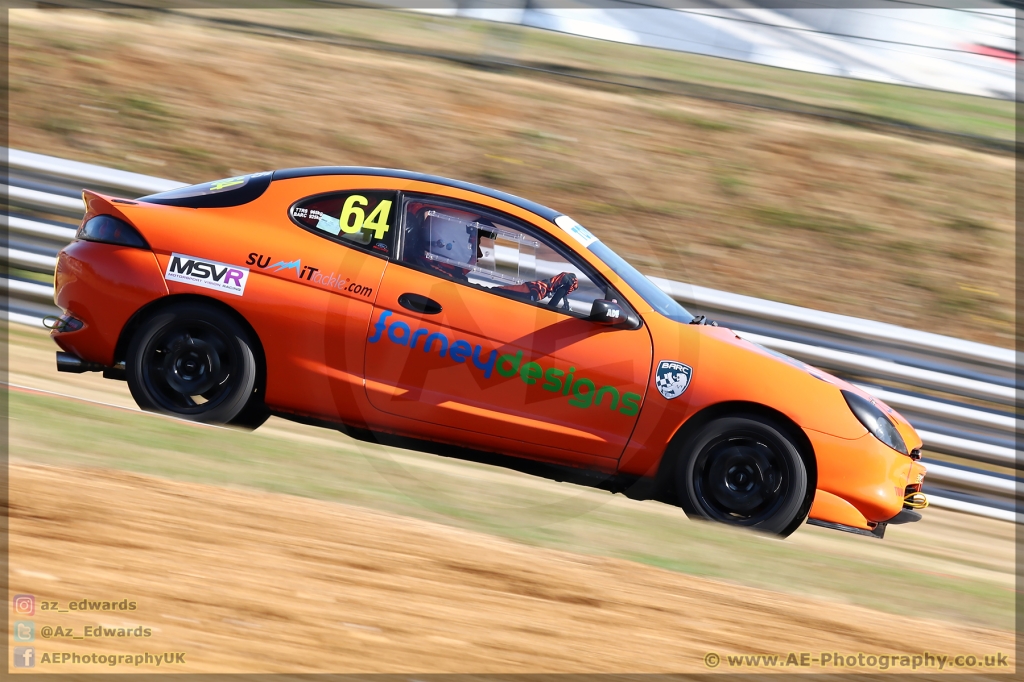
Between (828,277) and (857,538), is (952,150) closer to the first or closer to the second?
(828,277)

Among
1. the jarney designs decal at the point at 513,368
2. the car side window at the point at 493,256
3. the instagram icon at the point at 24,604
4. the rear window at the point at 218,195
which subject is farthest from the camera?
the rear window at the point at 218,195

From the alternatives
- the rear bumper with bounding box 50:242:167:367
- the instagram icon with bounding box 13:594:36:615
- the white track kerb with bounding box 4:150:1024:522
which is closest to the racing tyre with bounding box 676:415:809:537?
the white track kerb with bounding box 4:150:1024:522

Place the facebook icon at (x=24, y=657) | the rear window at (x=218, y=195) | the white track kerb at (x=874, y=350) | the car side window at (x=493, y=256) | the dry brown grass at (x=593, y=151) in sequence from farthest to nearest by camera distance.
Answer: the dry brown grass at (x=593, y=151), the white track kerb at (x=874, y=350), the rear window at (x=218, y=195), the car side window at (x=493, y=256), the facebook icon at (x=24, y=657)

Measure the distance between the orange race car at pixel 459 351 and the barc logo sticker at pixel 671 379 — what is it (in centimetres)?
1

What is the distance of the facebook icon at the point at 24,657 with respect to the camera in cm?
336

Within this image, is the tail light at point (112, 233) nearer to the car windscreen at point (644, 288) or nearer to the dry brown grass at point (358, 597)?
the dry brown grass at point (358, 597)

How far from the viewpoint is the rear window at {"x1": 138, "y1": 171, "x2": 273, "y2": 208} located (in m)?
5.55

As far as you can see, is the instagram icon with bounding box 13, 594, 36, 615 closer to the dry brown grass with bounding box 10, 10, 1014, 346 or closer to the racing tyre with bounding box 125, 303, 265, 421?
the racing tyre with bounding box 125, 303, 265, 421

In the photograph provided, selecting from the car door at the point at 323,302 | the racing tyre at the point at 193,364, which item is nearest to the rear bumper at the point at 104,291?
the racing tyre at the point at 193,364

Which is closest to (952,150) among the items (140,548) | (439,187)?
(439,187)

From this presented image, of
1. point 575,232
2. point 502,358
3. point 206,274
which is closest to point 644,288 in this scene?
point 575,232

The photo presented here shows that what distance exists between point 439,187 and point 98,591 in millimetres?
2805

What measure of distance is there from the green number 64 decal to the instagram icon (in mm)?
2516

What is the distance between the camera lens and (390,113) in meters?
10.3
